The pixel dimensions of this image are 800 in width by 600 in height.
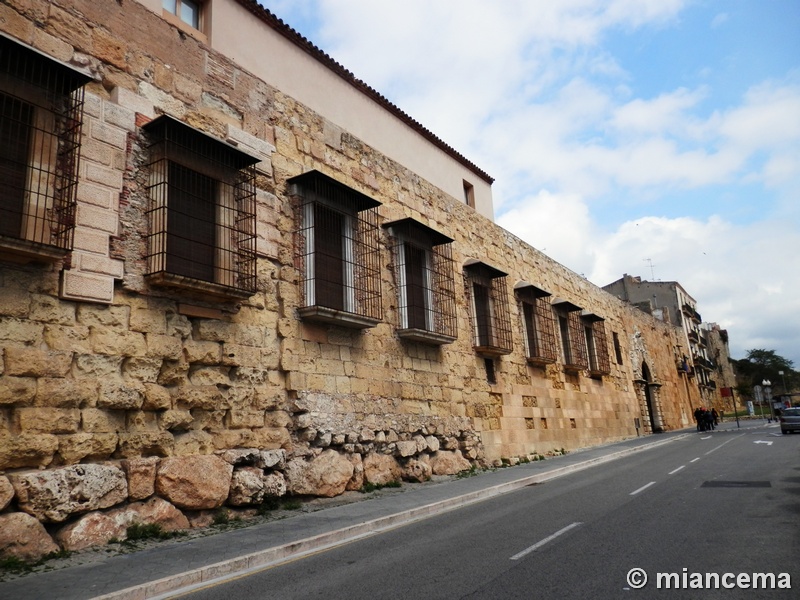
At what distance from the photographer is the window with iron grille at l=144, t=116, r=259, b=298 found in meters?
6.94

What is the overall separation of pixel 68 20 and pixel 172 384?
4271mm

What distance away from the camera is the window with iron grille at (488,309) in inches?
545

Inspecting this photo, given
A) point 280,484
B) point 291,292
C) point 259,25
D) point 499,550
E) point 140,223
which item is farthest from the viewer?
point 259,25

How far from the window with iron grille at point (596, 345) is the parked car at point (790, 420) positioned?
7.57 meters

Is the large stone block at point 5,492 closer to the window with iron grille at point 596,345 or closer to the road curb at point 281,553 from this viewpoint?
the road curb at point 281,553

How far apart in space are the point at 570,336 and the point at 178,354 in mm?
14582

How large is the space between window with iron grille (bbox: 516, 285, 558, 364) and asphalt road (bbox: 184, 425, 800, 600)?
25.1 ft

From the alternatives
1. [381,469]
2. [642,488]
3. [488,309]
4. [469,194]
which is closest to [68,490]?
[381,469]

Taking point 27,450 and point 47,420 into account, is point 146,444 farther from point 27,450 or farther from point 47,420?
point 27,450

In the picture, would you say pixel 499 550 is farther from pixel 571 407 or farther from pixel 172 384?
pixel 571 407

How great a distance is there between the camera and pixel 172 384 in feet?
22.5

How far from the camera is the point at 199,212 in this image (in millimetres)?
7648

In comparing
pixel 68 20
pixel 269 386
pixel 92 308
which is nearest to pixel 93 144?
pixel 68 20

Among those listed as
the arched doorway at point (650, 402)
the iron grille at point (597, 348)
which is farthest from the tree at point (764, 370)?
the iron grille at point (597, 348)
